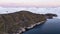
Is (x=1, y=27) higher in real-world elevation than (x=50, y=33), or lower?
higher

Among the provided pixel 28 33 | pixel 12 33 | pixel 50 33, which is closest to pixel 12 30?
pixel 12 33

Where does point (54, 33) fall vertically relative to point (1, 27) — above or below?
below

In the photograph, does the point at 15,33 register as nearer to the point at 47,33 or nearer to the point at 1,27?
the point at 1,27

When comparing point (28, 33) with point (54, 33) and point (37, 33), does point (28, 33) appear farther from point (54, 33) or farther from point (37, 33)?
point (54, 33)

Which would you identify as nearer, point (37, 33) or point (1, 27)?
point (1, 27)

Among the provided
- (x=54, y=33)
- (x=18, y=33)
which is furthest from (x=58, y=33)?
(x=18, y=33)

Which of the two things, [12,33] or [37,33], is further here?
[37,33]

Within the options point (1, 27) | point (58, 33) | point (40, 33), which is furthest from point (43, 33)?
point (1, 27)
